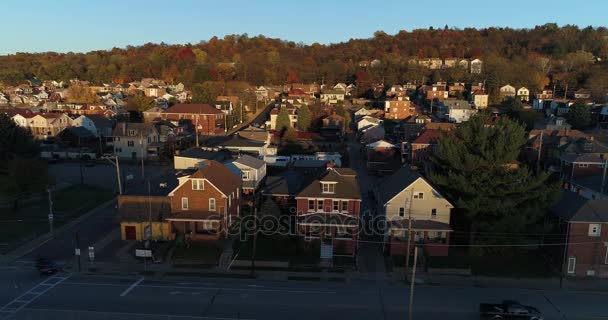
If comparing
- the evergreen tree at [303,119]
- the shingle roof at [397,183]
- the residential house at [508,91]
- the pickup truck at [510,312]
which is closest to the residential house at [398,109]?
the evergreen tree at [303,119]

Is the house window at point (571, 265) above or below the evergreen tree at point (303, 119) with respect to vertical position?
below

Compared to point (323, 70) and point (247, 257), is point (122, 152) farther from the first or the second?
point (323, 70)

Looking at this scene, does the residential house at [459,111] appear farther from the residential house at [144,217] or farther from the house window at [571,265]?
the residential house at [144,217]

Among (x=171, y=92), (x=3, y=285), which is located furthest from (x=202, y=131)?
(x=3, y=285)

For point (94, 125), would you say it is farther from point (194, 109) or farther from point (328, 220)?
point (328, 220)

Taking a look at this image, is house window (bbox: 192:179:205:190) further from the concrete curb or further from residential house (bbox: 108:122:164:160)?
residential house (bbox: 108:122:164:160)

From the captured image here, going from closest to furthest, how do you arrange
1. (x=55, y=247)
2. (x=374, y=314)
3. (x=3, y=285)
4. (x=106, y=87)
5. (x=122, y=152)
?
1. (x=374, y=314)
2. (x=3, y=285)
3. (x=55, y=247)
4. (x=122, y=152)
5. (x=106, y=87)
